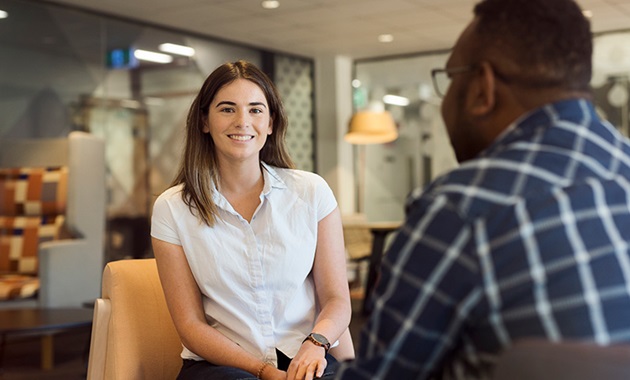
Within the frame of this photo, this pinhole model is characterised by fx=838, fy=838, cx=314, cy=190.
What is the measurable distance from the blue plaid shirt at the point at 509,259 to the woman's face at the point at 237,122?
1080 millimetres

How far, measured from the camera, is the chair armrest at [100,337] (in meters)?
1.92

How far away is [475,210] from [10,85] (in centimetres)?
611

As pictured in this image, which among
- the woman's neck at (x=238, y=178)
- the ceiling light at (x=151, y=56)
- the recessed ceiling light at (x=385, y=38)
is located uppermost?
the recessed ceiling light at (x=385, y=38)

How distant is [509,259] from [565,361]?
0.26 metres

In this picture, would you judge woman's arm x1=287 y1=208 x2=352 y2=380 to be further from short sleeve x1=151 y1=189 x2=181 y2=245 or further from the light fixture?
the light fixture

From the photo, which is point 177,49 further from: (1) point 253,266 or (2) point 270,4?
(1) point 253,266

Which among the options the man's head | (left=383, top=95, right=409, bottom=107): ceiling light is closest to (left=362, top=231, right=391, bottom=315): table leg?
(left=383, top=95, right=409, bottom=107): ceiling light

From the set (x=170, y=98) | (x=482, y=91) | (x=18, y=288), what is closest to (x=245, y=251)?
(x=482, y=91)

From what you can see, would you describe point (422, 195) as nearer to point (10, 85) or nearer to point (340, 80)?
point (10, 85)

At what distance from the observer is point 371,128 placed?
905 centimetres

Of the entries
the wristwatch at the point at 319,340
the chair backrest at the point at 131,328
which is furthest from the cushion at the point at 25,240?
the wristwatch at the point at 319,340

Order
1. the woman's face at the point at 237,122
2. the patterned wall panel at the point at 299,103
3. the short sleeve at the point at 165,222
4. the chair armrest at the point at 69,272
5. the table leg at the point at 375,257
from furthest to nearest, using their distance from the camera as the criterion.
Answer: the patterned wall panel at the point at 299,103, the table leg at the point at 375,257, the chair armrest at the point at 69,272, the woman's face at the point at 237,122, the short sleeve at the point at 165,222

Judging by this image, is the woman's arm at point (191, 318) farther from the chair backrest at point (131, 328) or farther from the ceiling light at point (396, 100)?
the ceiling light at point (396, 100)

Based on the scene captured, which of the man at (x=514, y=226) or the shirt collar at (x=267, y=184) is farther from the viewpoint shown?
the shirt collar at (x=267, y=184)
